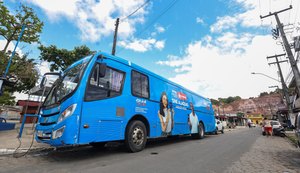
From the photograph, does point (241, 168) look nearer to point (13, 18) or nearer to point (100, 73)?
point (100, 73)

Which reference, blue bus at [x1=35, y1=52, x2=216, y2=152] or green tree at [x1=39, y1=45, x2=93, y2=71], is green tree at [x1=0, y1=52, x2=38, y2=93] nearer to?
green tree at [x1=39, y1=45, x2=93, y2=71]

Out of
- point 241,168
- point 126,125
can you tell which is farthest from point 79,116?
point 241,168

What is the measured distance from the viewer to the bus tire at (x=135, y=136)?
5613mm

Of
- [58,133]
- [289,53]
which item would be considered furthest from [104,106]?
[289,53]

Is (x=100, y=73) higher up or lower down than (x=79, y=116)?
higher up

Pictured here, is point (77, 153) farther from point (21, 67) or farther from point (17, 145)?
point (21, 67)

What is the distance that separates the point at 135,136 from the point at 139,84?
1906 millimetres

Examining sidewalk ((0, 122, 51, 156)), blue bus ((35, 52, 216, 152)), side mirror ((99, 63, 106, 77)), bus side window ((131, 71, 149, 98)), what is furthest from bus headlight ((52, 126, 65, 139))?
bus side window ((131, 71, 149, 98))

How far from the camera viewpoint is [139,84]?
6.57m

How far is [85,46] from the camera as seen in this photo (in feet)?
50.1

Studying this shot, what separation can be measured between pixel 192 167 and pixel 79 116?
10.0ft

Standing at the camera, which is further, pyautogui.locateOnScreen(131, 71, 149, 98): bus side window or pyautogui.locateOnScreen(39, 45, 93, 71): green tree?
pyautogui.locateOnScreen(39, 45, 93, 71): green tree

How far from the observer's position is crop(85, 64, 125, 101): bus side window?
4.86 m

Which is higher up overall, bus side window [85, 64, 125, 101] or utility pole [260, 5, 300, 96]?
utility pole [260, 5, 300, 96]
